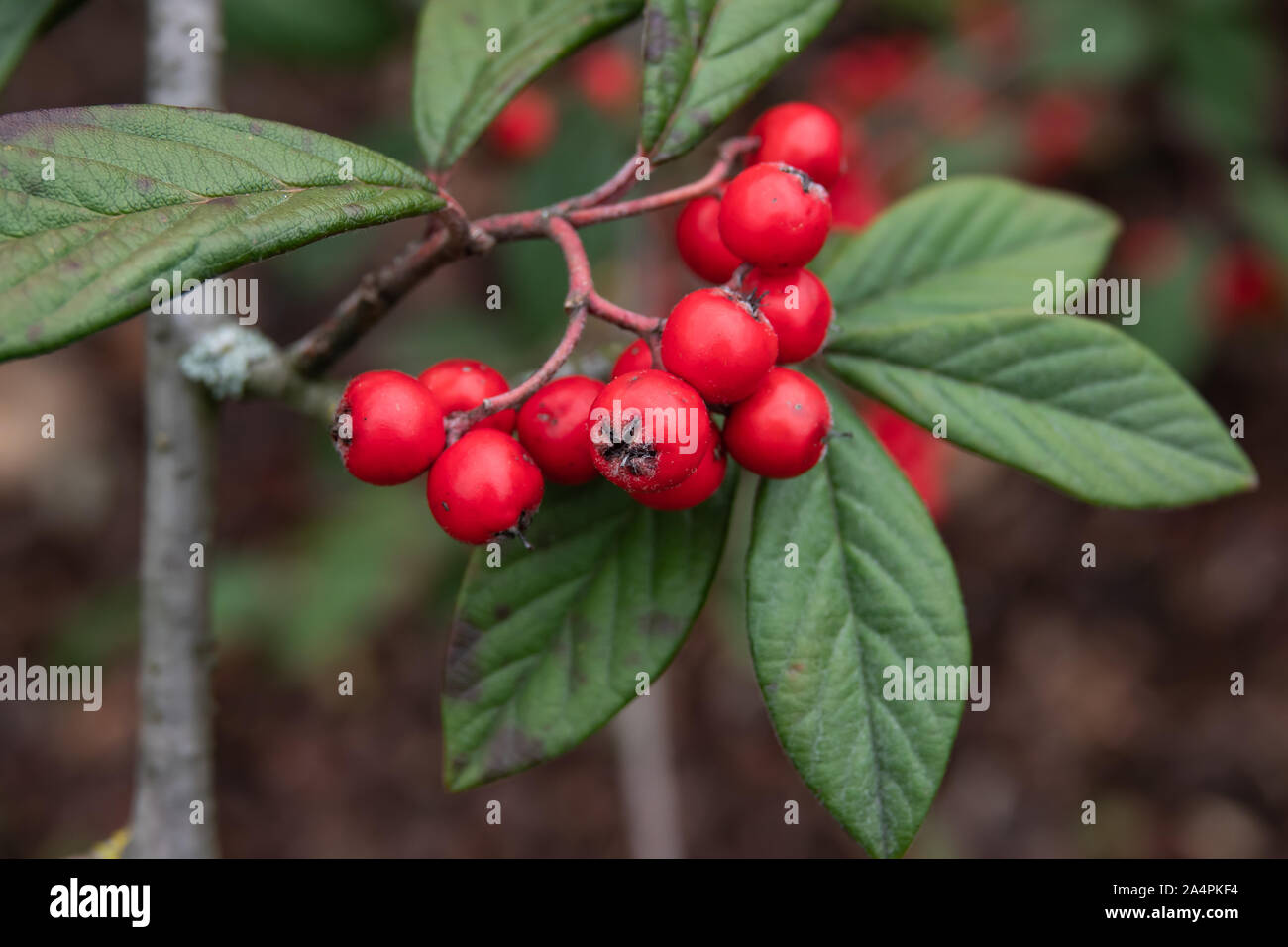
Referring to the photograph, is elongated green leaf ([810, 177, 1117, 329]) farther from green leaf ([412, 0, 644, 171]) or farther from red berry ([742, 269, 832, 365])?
green leaf ([412, 0, 644, 171])

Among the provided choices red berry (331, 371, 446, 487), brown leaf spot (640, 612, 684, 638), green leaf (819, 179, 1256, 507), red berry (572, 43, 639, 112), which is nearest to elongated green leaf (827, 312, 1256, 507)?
green leaf (819, 179, 1256, 507)

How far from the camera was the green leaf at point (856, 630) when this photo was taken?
4.63 feet

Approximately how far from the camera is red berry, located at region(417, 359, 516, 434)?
136 centimetres

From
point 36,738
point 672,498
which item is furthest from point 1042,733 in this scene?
point 36,738

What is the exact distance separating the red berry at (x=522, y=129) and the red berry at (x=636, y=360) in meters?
1.63

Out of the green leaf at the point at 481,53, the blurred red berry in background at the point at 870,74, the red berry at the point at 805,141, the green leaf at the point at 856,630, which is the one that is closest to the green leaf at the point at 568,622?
the green leaf at the point at 856,630

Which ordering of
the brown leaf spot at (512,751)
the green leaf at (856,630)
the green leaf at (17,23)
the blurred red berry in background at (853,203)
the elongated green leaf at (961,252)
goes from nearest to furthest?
the green leaf at (856,630)
the brown leaf spot at (512,751)
the green leaf at (17,23)
the elongated green leaf at (961,252)
the blurred red berry in background at (853,203)

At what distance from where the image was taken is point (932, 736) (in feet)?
4.63

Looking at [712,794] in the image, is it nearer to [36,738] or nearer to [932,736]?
[36,738]

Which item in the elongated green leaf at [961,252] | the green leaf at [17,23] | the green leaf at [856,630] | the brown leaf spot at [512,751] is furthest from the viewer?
the elongated green leaf at [961,252]

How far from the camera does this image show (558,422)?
131 centimetres

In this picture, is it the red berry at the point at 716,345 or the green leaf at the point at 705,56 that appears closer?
the red berry at the point at 716,345

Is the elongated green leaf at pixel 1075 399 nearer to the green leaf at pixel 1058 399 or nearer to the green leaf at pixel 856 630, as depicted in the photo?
the green leaf at pixel 1058 399

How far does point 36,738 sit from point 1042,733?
469 centimetres
